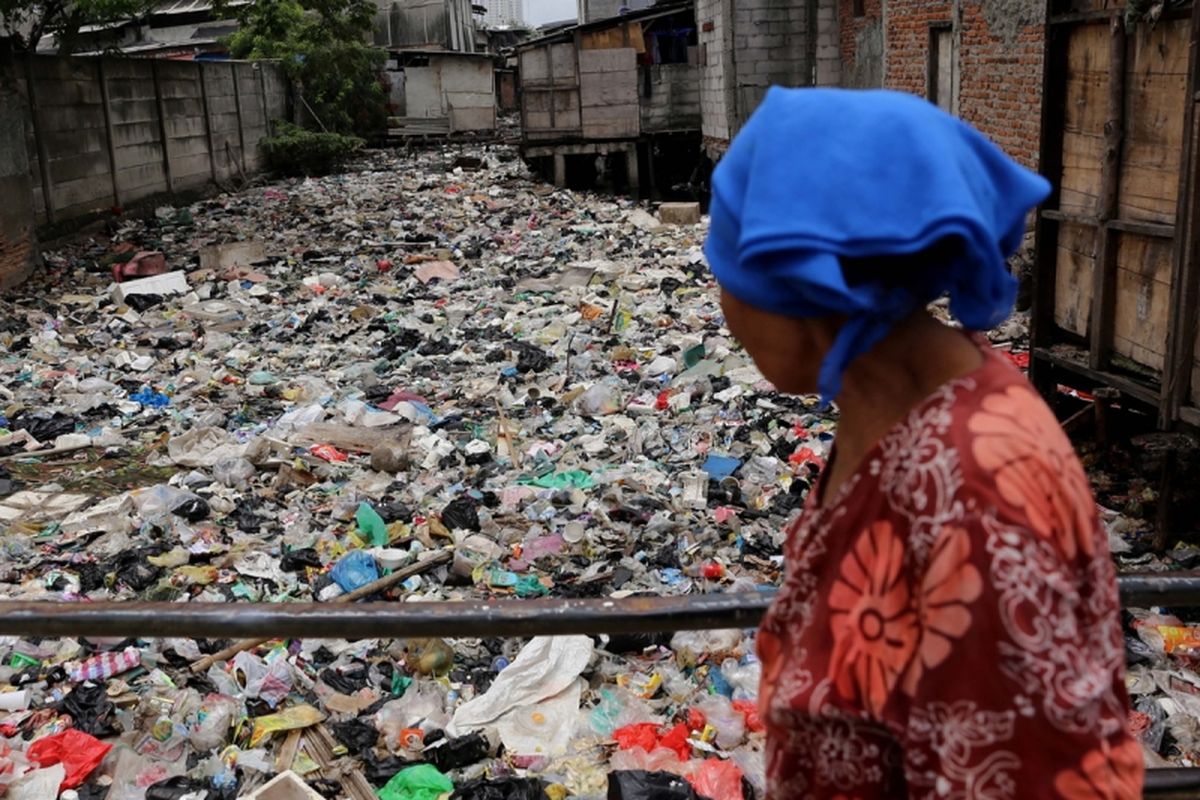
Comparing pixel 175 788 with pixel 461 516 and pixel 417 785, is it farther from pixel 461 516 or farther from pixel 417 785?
pixel 461 516

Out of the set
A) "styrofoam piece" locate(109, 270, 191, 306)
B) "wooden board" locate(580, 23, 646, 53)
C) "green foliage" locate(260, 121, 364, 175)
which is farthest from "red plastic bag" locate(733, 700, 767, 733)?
"green foliage" locate(260, 121, 364, 175)

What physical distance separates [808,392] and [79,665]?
13.2 ft

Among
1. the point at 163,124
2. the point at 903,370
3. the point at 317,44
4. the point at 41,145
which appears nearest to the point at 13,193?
the point at 41,145

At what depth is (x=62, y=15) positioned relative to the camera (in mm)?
12930

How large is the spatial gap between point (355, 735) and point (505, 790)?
65cm

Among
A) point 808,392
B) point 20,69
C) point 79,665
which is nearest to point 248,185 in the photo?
point 20,69

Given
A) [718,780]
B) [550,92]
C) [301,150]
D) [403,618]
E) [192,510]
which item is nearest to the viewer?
[403,618]

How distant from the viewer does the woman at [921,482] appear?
916 mm

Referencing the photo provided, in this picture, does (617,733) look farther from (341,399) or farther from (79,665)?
(341,399)

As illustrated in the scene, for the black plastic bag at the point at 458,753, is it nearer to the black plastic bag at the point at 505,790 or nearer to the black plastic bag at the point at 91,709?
the black plastic bag at the point at 505,790

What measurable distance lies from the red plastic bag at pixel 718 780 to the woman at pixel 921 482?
8.45ft

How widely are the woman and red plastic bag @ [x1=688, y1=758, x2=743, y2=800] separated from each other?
258 cm

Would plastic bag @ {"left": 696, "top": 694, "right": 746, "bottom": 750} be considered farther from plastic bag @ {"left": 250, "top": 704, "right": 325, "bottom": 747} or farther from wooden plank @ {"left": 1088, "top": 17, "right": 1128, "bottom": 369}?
wooden plank @ {"left": 1088, "top": 17, "right": 1128, "bottom": 369}

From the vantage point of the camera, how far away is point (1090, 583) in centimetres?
96
